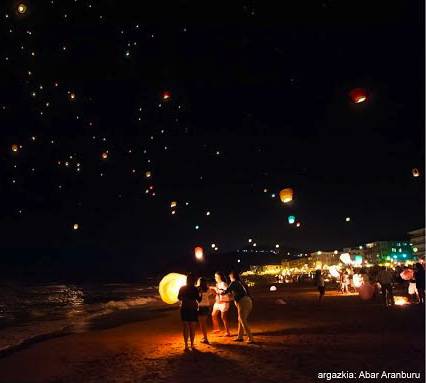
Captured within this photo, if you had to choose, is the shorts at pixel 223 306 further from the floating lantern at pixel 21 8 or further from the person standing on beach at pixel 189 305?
the floating lantern at pixel 21 8

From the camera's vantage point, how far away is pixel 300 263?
17162 centimetres

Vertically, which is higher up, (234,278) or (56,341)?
(234,278)

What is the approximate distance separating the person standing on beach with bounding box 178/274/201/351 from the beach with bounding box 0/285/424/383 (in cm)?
45

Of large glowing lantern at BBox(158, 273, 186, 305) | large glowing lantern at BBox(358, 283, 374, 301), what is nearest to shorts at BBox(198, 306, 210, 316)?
large glowing lantern at BBox(158, 273, 186, 305)

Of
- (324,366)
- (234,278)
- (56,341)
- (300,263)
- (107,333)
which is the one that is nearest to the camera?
(324,366)

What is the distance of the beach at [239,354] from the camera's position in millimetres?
8109

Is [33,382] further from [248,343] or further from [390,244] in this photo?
[390,244]

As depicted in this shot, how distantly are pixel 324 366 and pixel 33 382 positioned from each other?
17.9ft

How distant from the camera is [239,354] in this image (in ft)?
31.6

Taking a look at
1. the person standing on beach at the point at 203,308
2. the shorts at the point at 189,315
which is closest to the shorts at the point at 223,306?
the person standing on beach at the point at 203,308

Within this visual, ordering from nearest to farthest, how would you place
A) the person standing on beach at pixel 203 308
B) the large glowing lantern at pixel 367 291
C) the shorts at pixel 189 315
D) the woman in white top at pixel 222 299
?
the shorts at pixel 189 315, the person standing on beach at pixel 203 308, the woman in white top at pixel 222 299, the large glowing lantern at pixel 367 291

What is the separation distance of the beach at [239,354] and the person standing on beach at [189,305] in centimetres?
45

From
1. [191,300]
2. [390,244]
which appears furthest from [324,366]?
[390,244]

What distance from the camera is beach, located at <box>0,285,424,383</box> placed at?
8.11 m
